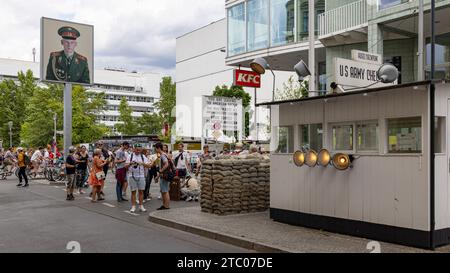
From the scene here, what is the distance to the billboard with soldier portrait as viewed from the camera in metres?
24.1

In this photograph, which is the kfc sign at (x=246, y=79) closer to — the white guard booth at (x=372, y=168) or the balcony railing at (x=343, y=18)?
the balcony railing at (x=343, y=18)

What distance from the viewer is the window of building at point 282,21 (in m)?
28.5

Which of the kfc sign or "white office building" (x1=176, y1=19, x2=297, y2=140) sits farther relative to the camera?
"white office building" (x1=176, y1=19, x2=297, y2=140)

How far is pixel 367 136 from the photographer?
8266 millimetres

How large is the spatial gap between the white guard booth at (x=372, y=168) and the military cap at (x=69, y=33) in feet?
59.5

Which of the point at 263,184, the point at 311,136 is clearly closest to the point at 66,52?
the point at 263,184

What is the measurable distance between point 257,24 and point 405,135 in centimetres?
2479

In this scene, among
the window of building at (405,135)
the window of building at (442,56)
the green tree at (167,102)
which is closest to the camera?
the window of building at (405,135)

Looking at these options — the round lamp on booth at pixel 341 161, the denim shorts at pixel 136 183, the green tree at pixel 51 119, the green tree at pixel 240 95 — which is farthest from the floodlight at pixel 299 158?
the green tree at pixel 51 119

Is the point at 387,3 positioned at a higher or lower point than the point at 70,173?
higher

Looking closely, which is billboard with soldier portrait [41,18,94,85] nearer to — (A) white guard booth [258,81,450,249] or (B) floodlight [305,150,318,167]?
(A) white guard booth [258,81,450,249]

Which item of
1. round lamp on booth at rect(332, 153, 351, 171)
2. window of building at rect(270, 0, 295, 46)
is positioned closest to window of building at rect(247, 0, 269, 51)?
window of building at rect(270, 0, 295, 46)

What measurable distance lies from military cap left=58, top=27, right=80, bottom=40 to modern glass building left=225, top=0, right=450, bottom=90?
11.1 metres

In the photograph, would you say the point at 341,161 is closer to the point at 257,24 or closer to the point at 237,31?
the point at 257,24
